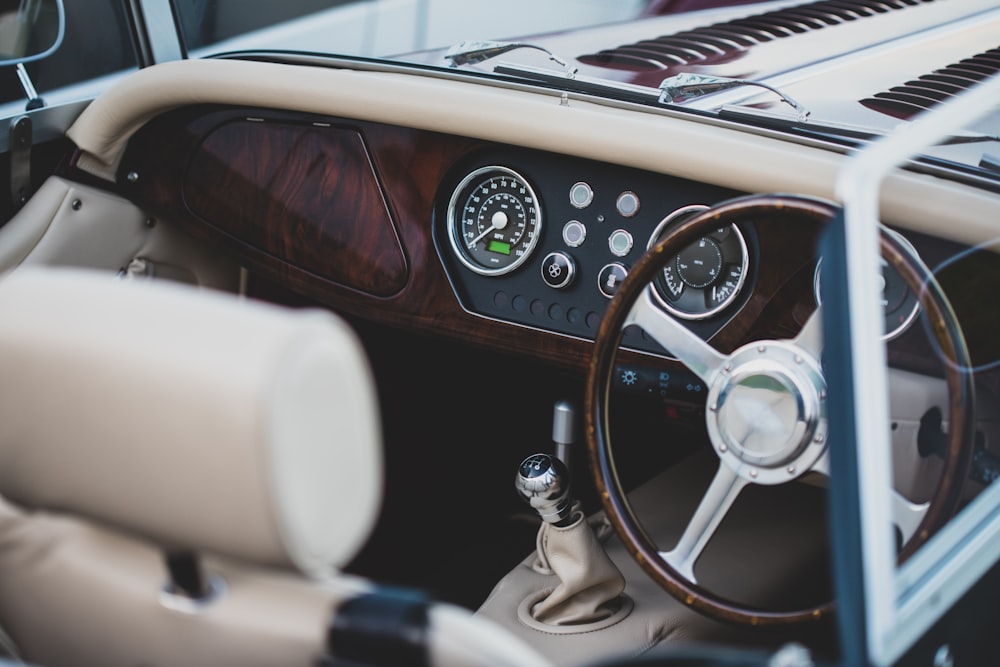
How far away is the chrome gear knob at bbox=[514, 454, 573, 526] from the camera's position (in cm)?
167

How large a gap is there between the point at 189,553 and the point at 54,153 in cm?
149

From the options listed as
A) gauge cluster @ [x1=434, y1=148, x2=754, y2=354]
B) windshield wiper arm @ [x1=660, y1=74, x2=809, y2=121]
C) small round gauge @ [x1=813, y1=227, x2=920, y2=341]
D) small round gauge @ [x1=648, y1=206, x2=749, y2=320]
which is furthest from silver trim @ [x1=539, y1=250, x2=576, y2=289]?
small round gauge @ [x1=813, y1=227, x2=920, y2=341]

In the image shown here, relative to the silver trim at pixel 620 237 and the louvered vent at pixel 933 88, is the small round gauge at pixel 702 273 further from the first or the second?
the louvered vent at pixel 933 88

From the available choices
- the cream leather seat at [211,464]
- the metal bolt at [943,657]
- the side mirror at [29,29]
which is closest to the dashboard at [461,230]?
the side mirror at [29,29]

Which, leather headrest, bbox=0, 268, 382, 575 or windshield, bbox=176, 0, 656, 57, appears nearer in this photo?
leather headrest, bbox=0, 268, 382, 575

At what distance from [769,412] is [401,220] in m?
0.84

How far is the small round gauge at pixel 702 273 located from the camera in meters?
1.64

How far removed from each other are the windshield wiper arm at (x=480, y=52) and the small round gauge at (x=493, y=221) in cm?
30

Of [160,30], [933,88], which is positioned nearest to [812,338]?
[933,88]

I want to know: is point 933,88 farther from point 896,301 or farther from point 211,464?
point 211,464

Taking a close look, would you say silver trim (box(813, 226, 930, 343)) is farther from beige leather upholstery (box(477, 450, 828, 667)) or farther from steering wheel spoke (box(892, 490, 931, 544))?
beige leather upholstery (box(477, 450, 828, 667))

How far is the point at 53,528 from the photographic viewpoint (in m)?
1.07

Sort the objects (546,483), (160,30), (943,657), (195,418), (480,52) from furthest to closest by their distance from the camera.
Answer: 1. (160,30)
2. (480,52)
3. (546,483)
4. (943,657)
5. (195,418)

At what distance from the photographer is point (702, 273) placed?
1678 millimetres
